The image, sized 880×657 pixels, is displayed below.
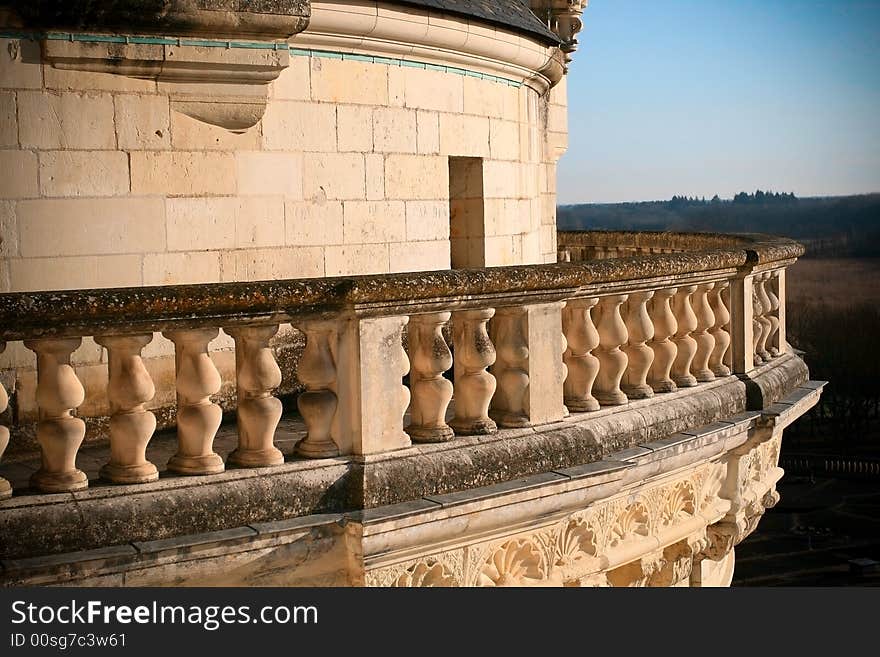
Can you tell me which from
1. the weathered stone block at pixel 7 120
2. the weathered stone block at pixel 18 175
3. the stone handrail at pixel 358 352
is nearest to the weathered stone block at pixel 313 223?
the weathered stone block at pixel 18 175

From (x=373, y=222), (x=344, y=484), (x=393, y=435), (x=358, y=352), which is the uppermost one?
(x=373, y=222)

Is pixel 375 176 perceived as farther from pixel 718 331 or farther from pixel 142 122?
pixel 718 331

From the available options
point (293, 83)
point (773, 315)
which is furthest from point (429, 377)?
point (773, 315)

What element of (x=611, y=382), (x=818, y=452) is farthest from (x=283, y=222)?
(x=818, y=452)

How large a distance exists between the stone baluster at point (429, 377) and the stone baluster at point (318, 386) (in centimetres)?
39

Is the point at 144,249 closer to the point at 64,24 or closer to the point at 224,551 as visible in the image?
the point at 64,24

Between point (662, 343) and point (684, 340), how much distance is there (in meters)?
0.28

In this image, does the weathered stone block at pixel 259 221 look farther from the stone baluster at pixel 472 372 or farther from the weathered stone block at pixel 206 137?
the stone baluster at pixel 472 372

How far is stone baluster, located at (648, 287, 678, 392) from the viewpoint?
643 centimetres

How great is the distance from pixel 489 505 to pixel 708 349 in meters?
2.23

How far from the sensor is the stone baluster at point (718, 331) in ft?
23.0

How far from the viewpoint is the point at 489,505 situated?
5137 mm

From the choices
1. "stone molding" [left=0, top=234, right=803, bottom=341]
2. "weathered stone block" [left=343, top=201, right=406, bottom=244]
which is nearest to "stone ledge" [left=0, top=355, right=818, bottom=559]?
"stone molding" [left=0, top=234, right=803, bottom=341]

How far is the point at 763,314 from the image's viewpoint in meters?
7.78
